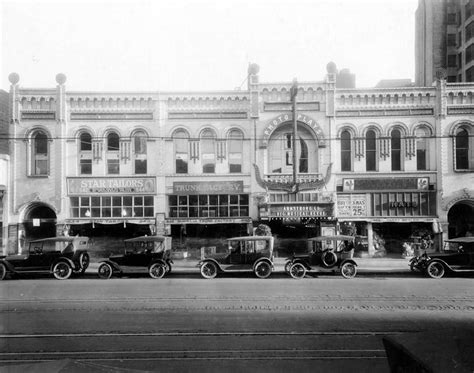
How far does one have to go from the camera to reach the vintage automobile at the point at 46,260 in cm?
1633

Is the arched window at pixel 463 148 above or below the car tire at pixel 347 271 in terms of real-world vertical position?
above

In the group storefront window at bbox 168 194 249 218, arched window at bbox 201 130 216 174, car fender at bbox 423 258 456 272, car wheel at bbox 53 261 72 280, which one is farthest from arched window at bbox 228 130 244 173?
car fender at bbox 423 258 456 272

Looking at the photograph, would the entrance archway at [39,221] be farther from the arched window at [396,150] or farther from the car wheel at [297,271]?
the arched window at [396,150]

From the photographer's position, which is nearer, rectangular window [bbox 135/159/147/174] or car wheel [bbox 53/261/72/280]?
car wheel [bbox 53/261/72/280]

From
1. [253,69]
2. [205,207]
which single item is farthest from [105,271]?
[253,69]

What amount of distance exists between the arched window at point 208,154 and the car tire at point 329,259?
8858 millimetres

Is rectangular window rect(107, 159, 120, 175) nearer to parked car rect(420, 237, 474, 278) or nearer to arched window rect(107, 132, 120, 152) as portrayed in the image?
arched window rect(107, 132, 120, 152)

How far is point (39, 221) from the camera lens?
72.7 feet

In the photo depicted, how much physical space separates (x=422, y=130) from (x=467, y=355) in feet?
70.8

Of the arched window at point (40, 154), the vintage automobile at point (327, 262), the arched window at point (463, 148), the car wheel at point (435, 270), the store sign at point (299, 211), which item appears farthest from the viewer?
the arched window at point (40, 154)

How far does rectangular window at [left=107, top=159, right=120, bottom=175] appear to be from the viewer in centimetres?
2272

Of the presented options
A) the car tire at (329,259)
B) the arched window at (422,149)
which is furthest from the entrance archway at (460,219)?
the car tire at (329,259)

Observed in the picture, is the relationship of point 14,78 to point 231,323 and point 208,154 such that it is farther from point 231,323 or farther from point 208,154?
point 231,323

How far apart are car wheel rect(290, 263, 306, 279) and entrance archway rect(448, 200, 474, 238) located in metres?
11.7
